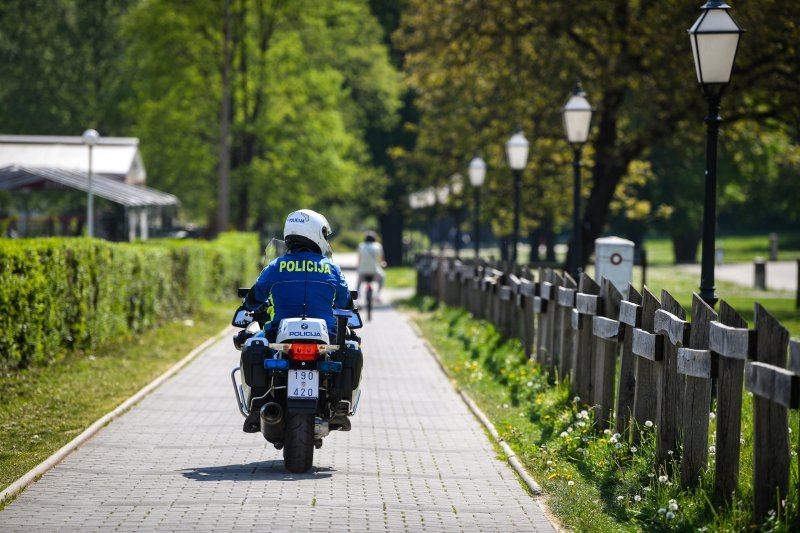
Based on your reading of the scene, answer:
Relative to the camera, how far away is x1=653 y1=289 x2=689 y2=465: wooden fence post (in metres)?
7.93

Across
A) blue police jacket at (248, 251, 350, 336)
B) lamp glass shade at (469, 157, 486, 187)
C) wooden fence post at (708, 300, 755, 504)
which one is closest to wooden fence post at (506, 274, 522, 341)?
blue police jacket at (248, 251, 350, 336)

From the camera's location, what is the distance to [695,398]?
24.7 feet

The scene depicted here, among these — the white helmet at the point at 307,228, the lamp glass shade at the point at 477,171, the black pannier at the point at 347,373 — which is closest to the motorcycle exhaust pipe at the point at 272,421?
the black pannier at the point at 347,373

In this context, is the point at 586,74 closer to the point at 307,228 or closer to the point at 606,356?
the point at 606,356

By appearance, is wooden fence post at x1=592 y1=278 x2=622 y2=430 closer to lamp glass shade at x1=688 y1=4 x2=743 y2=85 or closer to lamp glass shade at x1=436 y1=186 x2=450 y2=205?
lamp glass shade at x1=688 y1=4 x2=743 y2=85

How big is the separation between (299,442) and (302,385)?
0.40 m

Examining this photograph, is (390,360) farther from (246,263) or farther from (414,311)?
(246,263)

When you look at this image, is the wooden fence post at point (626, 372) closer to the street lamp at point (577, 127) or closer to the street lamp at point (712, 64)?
the street lamp at point (712, 64)

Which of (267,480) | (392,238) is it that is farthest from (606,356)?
(392,238)

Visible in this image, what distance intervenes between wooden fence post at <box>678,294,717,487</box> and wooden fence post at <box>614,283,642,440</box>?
154 centimetres

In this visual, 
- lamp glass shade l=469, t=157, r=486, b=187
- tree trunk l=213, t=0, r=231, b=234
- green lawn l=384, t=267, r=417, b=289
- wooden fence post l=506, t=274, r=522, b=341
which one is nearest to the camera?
wooden fence post l=506, t=274, r=522, b=341

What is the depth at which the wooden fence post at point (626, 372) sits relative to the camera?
9.21 meters

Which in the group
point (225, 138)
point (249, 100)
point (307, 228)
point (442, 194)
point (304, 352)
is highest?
point (249, 100)

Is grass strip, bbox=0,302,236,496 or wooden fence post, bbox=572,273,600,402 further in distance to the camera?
wooden fence post, bbox=572,273,600,402
